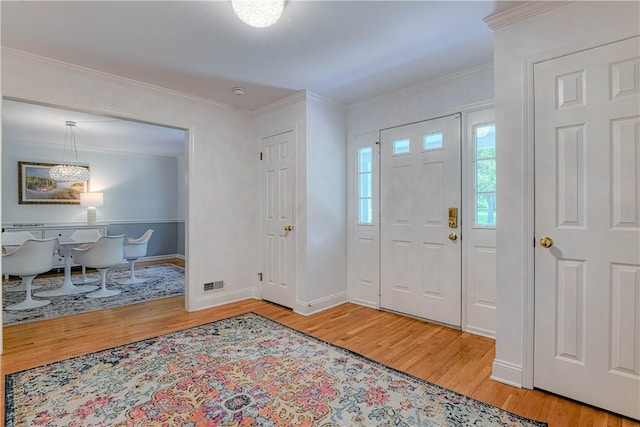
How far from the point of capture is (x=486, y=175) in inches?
113

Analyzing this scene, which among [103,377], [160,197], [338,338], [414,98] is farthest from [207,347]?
[160,197]

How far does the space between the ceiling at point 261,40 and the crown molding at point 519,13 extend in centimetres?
5

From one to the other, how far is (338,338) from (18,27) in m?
3.45

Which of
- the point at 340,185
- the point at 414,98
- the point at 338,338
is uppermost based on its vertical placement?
the point at 414,98

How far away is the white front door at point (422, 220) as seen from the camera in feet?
10.1

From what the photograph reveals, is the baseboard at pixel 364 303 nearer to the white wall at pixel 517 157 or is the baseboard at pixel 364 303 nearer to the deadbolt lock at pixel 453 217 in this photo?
the deadbolt lock at pixel 453 217

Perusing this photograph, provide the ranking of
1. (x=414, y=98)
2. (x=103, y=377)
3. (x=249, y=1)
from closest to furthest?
(x=249, y=1)
(x=103, y=377)
(x=414, y=98)

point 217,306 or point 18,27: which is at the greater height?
point 18,27

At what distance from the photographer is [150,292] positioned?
4.48m

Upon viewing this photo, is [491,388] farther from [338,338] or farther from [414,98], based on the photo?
[414,98]

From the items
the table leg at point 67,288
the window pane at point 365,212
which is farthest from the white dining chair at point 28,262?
the window pane at point 365,212

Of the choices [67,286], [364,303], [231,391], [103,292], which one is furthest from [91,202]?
[231,391]

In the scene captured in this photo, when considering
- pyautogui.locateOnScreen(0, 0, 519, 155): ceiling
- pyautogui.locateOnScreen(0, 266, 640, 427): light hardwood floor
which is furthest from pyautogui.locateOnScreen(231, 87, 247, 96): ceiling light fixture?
pyautogui.locateOnScreen(0, 266, 640, 427): light hardwood floor

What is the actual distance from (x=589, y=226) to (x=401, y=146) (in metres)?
1.95
